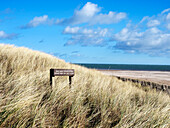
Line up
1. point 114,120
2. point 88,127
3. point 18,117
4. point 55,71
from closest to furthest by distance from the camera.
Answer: point 18,117, point 88,127, point 114,120, point 55,71

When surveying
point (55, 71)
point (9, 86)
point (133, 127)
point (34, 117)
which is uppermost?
point (55, 71)

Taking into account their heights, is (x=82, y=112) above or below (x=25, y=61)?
below

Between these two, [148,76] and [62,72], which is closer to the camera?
[62,72]

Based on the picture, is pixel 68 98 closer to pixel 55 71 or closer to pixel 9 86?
pixel 55 71

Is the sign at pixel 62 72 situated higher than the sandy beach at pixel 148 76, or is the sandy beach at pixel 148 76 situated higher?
the sign at pixel 62 72

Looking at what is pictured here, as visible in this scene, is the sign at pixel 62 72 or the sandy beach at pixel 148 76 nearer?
the sign at pixel 62 72

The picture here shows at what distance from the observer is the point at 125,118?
3.57 m

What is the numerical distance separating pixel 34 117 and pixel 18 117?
0.90 feet

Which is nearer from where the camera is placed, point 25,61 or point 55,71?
point 55,71

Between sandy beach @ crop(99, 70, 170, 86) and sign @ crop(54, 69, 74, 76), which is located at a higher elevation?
sign @ crop(54, 69, 74, 76)

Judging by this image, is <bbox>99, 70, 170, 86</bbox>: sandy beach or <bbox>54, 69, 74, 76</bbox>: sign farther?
<bbox>99, 70, 170, 86</bbox>: sandy beach

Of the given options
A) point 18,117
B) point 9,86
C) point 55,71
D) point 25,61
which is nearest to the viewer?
point 18,117

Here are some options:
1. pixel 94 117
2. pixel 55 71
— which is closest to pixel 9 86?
pixel 55 71

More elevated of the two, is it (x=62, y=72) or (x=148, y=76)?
(x=62, y=72)
